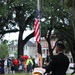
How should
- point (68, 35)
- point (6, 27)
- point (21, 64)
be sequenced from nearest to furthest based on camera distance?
1. point (21, 64)
2. point (6, 27)
3. point (68, 35)

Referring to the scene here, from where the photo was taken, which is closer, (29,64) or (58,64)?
(58,64)

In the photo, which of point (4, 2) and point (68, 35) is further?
point (68, 35)

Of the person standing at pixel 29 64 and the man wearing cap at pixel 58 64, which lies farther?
the person standing at pixel 29 64

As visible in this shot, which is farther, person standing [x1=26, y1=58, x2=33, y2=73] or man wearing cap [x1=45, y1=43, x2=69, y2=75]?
person standing [x1=26, y1=58, x2=33, y2=73]

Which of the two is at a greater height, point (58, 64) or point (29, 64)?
point (58, 64)

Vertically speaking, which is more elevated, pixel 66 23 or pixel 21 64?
pixel 66 23

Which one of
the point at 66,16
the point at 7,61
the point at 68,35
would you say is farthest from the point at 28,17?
the point at 7,61

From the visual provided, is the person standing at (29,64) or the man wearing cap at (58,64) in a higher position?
the man wearing cap at (58,64)

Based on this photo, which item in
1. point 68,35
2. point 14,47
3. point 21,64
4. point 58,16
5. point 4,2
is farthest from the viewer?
point 14,47

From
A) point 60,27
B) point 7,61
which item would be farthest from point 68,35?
point 7,61

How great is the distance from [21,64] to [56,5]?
29.8 feet

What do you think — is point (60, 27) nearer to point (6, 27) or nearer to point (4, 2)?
point (6, 27)

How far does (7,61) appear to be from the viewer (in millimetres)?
32219

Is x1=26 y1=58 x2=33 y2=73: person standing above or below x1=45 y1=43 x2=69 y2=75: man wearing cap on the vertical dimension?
below
